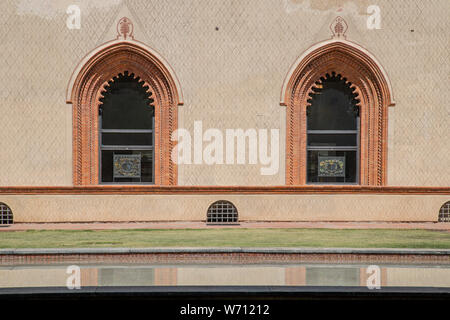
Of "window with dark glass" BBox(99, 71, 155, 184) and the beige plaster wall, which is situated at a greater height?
"window with dark glass" BBox(99, 71, 155, 184)

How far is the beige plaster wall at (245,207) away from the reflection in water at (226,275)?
417cm

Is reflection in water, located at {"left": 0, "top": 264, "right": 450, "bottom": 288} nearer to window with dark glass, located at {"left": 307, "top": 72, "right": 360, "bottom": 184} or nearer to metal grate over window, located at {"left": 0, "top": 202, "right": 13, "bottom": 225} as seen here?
metal grate over window, located at {"left": 0, "top": 202, "right": 13, "bottom": 225}

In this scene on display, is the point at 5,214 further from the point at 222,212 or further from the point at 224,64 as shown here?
the point at 224,64

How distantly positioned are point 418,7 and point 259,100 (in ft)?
15.5

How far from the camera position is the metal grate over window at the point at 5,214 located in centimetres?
1103

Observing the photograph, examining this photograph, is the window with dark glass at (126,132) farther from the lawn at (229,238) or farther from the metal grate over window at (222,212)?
the lawn at (229,238)

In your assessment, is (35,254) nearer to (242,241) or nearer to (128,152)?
(242,241)

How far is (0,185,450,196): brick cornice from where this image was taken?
36.5ft

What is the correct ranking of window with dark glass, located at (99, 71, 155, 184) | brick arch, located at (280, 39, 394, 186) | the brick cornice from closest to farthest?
the brick cornice < brick arch, located at (280, 39, 394, 186) < window with dark glass, located at (99, 71, 155, 184)

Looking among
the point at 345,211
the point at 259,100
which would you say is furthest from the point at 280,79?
the point at 345,211

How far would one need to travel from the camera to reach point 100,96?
1147 cm

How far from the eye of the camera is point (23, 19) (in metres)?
11.0

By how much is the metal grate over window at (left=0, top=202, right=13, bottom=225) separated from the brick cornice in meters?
0.36

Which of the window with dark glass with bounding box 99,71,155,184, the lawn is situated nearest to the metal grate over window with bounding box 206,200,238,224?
the lawn
